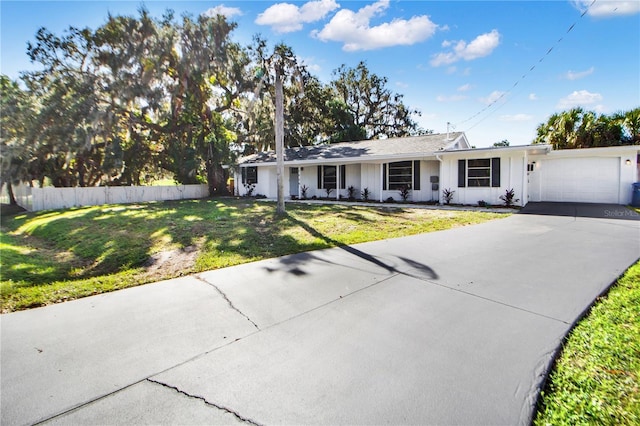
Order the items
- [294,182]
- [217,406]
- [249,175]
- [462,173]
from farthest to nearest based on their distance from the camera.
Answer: [249,175] → [294,182] → [462,173] → [217,406]

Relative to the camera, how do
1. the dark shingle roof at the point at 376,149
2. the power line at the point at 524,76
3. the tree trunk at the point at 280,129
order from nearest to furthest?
the power line at the point at 524,76 < the tree trunk at the point at 280,129 < the dark shingle roof at the point at 376,149

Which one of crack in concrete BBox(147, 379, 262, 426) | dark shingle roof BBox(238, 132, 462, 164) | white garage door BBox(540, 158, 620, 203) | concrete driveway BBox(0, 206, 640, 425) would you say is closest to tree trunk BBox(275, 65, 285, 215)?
dark shingle roof BBox(238, 132, 462, 164)

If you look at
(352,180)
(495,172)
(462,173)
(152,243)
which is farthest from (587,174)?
(152,243)

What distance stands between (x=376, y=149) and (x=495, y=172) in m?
6.02

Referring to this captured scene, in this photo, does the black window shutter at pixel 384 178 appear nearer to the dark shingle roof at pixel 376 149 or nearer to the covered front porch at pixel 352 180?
the covered front porch at pixel 352 180

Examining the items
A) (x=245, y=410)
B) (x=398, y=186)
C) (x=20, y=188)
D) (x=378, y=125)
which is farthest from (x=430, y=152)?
(x=20, y=188)

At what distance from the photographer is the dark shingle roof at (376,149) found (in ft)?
47.9

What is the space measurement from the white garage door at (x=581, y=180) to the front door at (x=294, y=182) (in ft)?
43.7

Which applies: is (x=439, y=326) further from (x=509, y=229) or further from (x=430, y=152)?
(x=430, y=152)

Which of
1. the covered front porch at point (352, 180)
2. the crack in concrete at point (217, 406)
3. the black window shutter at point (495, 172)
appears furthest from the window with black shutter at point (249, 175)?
the crack in concrete at point (217, 406)

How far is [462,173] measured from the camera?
1362cm

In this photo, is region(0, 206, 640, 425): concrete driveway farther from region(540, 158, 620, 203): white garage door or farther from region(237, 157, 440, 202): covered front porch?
region(540, 158, 620, 203): white garage door

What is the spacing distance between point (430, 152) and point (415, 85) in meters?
8.14

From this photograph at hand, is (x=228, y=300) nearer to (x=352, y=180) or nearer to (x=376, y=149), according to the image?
(x=376, y=149)
